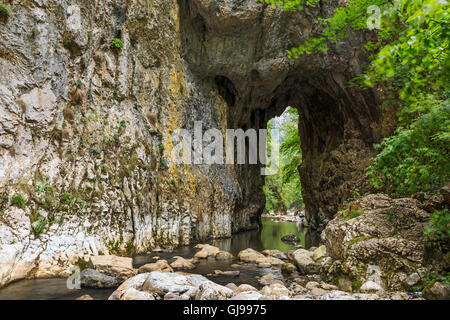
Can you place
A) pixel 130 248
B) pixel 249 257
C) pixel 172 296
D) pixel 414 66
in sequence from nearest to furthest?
pixel 414 66 → pixel 172 296 → pixel 130 248 → pixel 249 257

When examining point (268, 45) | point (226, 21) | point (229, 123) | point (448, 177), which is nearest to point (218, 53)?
point (226, 21)

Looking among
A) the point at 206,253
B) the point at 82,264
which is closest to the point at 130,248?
the point at 82,264

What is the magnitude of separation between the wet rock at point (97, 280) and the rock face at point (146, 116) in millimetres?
909

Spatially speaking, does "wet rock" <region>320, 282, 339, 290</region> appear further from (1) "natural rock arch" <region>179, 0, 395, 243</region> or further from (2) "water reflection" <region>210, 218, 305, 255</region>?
(1) "natural rock arch" <region>179, 0, 395, 243</region>

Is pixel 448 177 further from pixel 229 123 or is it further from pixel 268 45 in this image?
pixel 229 123

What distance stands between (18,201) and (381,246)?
304 inches

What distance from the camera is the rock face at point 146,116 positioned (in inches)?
269

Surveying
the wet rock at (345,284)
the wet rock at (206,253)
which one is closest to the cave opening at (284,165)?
the wet rock at (206,253)

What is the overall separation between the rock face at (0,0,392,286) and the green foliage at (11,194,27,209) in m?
A: 0.05

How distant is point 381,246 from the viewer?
18.7 feet

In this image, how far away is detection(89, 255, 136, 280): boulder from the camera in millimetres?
6566

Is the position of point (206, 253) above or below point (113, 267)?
below

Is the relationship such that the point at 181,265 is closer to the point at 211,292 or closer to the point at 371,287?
the point at 211,292

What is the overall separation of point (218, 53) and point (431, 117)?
1381 centimetres
